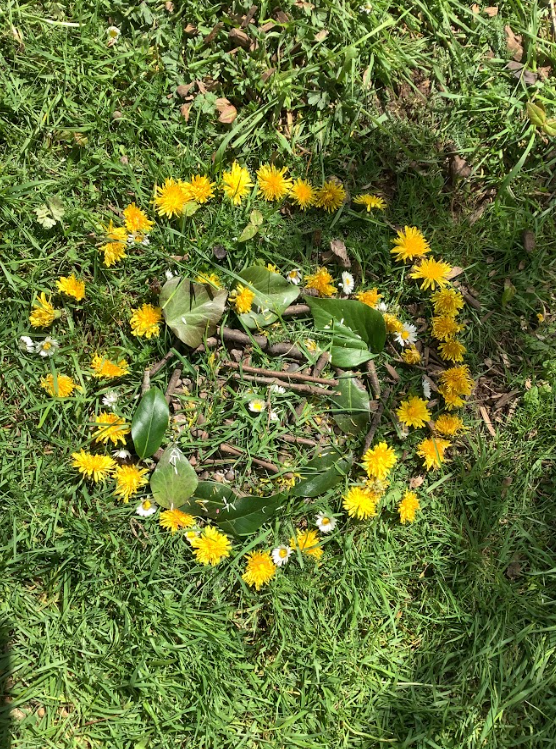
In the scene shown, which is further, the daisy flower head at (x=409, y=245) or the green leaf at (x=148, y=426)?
the daisy flower head at (x=409, y=245)

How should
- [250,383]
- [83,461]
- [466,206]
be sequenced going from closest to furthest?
[83,461] < [250,383] < [466,206]

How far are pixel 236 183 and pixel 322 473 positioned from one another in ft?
3.80

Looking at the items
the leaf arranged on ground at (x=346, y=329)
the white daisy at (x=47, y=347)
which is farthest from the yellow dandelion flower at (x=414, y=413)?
the white daisy at (x=47, y=347)

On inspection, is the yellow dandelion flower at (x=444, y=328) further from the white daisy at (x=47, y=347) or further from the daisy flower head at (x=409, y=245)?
the white daisy at (x=47, y=347)

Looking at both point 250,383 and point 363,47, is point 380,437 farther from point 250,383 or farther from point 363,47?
point 363,47

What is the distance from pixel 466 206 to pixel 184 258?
3.92ft

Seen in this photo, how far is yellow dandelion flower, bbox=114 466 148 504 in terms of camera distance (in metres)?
2.14

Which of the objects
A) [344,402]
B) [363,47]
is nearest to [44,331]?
[344,402]

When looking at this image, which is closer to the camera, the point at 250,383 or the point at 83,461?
the point at 83,461

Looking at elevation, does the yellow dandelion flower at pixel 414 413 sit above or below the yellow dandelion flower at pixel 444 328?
below

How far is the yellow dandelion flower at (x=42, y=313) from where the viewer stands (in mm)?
2191

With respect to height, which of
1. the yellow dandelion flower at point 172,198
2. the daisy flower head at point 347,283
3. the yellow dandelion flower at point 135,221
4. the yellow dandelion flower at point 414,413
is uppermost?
the yellow dandelion flower at point 172,198

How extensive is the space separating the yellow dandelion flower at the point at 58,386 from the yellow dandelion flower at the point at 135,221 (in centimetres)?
62

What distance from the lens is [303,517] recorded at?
2289 millimetres
